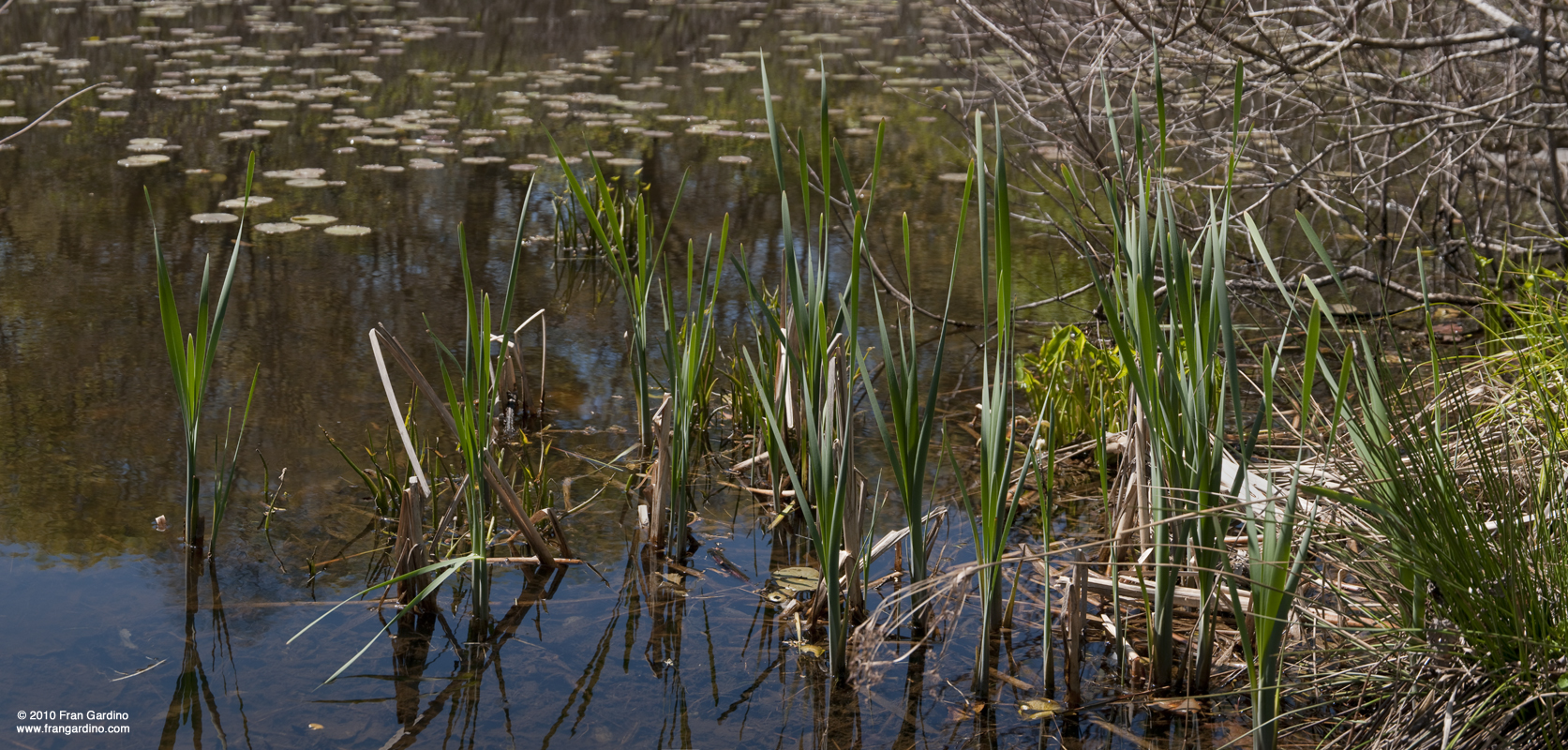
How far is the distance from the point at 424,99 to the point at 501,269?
12.6 ft

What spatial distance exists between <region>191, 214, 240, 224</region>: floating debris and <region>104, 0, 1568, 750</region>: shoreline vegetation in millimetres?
2417

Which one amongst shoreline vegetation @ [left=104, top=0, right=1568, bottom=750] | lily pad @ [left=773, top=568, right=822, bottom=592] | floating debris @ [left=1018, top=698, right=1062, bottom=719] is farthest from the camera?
lily pad @ [left=773, top=568, right=822, bottom=592]

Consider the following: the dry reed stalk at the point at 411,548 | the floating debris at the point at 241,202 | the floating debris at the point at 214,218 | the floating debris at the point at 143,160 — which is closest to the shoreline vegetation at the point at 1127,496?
the dry reed stalk at the point at 411,548

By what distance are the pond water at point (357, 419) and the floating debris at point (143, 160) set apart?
0.11 feet

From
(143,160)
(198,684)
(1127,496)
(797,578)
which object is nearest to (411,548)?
(198,684)

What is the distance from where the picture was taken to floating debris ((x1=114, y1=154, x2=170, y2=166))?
623 centimetres

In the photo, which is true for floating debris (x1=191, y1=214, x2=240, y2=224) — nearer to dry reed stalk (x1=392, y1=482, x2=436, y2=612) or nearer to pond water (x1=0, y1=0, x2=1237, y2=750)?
pond water (x1=0, y1=0, x2=1237, y2=750)

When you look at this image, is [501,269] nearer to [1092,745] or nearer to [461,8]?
[1092,745]

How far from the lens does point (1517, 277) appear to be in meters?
4.11

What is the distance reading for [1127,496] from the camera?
2391mm

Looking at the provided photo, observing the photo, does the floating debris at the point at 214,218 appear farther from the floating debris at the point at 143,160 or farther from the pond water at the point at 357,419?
the floating debris at the point at 143,160

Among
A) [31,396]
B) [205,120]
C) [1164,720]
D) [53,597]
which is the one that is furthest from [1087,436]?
[205,120]

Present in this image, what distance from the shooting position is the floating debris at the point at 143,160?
6.23 metres

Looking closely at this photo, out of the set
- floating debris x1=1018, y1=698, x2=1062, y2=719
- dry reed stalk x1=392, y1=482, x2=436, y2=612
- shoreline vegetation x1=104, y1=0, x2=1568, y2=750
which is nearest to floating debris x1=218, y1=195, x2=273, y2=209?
shoreline vegetation x1=104, y1=0, x2=1568, y2=750
